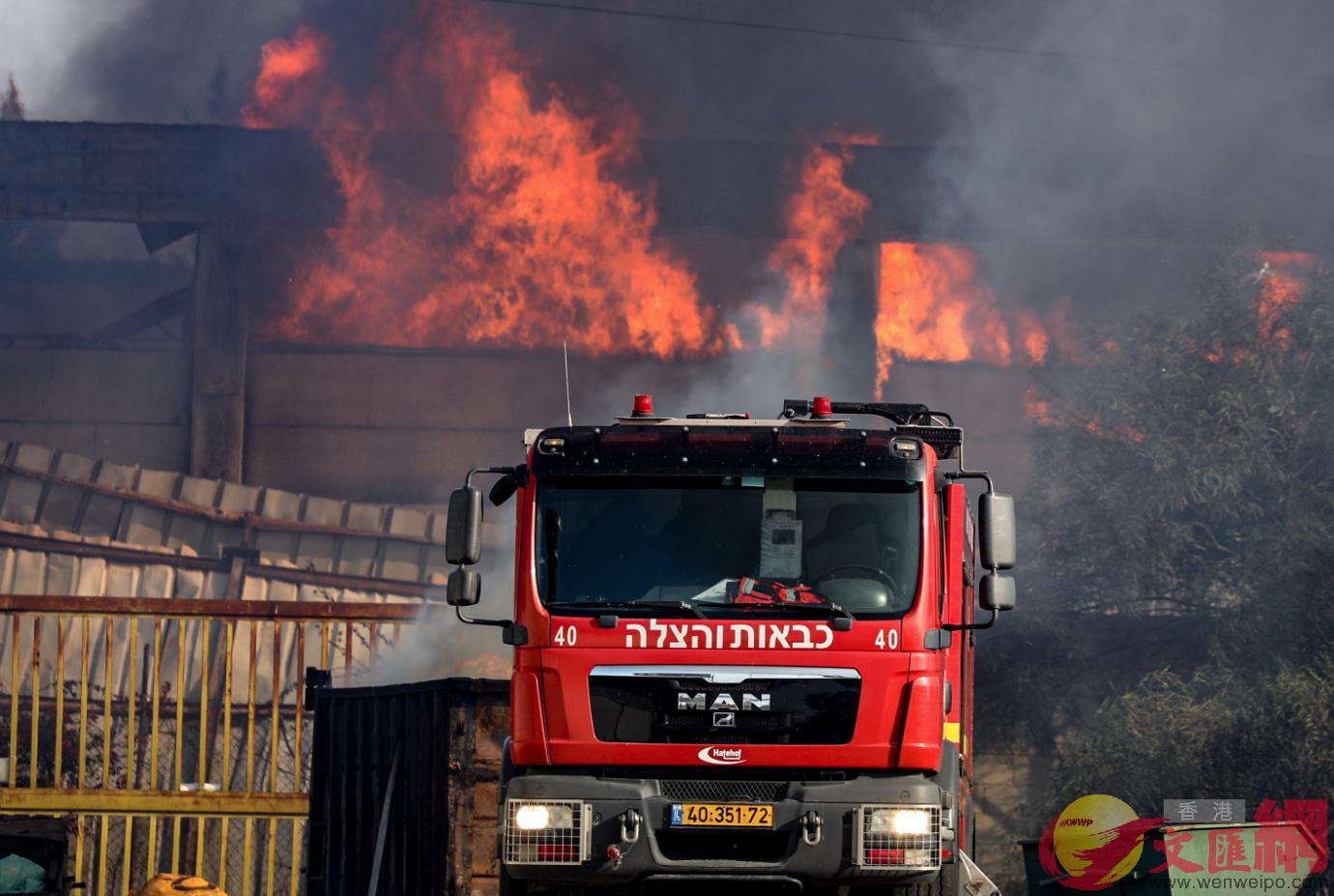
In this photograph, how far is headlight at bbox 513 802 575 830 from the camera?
8555mm

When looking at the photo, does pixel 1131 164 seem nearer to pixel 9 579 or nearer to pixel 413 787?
pixel 9 579

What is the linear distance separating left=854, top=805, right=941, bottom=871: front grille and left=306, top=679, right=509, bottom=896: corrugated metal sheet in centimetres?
405

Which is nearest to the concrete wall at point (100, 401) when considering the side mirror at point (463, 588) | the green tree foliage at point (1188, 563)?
the green tree foliage at point (1188, 563)

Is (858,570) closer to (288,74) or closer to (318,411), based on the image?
(318,411)

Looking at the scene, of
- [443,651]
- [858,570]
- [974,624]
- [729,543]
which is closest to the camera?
[858,570]

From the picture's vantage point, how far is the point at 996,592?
919 centimetres

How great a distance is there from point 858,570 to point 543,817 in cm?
211

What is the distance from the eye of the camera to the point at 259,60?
35.2 m

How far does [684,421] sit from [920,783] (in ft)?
8.32

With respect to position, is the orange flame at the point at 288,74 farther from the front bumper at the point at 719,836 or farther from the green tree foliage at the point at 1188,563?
the front bumper at the point at 719,836

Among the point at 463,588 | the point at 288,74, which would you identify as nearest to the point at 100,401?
the point at 288,74

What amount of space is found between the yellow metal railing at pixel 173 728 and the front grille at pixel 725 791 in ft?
27.2

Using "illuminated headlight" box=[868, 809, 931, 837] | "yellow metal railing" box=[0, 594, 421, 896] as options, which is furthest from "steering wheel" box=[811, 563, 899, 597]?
"yellow metal railing" box=[0, 594, 421, 896]

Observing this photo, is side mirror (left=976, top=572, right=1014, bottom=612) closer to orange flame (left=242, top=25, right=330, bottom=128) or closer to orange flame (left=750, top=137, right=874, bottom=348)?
orange flame (left=750, top=137, right=874, bottom=348)
